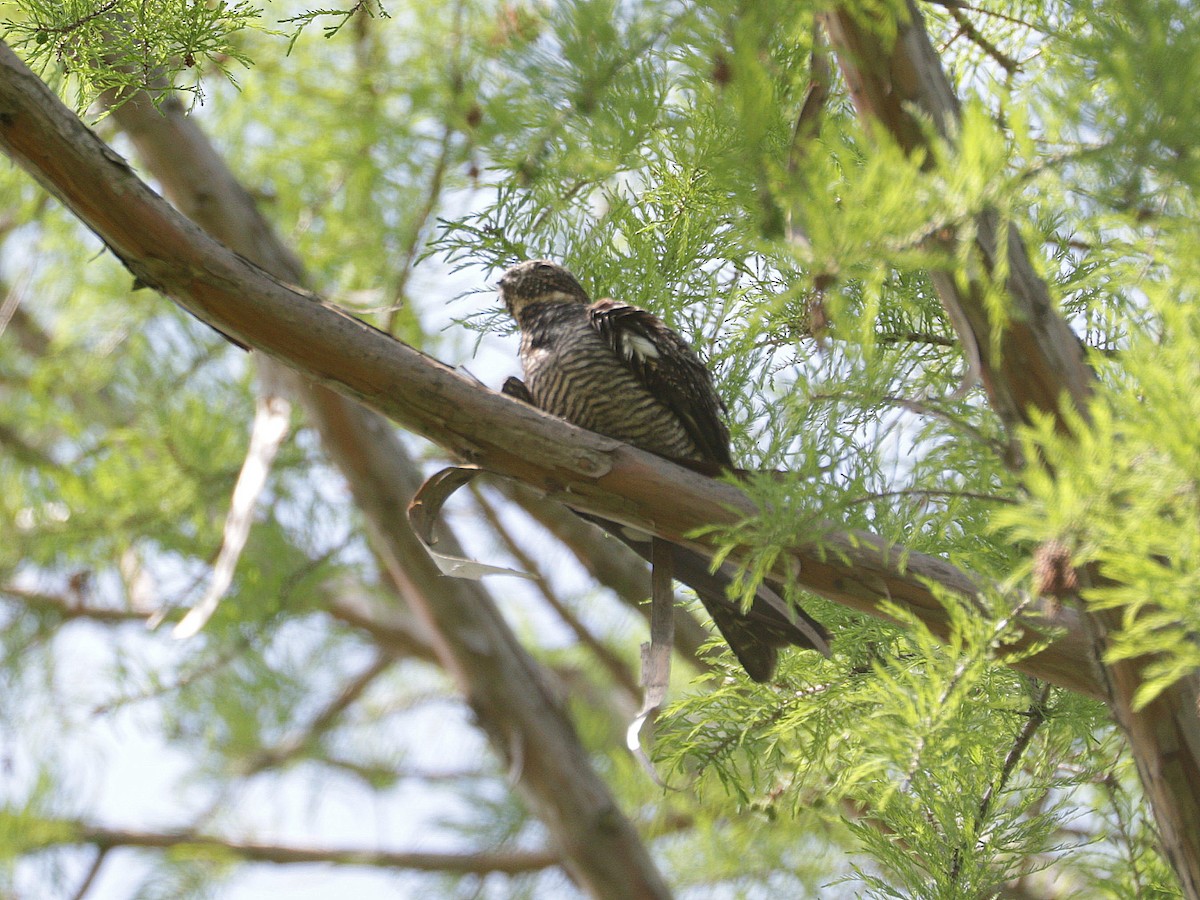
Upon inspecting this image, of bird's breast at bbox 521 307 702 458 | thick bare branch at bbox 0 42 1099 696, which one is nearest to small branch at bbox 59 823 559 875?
bird's breast at bbox 521 307 702 458

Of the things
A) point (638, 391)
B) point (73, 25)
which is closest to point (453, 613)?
point (638, 391)

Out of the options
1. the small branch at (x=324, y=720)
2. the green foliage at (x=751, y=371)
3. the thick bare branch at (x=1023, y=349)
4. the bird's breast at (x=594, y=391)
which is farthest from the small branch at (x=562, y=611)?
the thick bare branch at (x=1023, y=349)

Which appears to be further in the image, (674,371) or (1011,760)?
Result: (674,371)

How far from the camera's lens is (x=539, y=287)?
1.92 m

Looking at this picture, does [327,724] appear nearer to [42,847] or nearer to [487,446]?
[42,847]

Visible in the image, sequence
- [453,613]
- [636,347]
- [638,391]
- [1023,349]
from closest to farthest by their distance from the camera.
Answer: [1023,349] → [636,347] → [638,391] → [453,613]

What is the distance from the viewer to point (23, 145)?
130 centimetres

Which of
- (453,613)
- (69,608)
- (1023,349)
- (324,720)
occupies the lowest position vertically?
(1023,349)

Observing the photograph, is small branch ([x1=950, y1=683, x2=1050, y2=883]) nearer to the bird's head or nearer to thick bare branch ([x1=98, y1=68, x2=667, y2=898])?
the bird's head

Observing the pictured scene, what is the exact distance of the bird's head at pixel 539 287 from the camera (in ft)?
6.15

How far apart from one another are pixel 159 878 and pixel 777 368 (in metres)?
3.23

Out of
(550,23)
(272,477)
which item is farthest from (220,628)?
(550,23)

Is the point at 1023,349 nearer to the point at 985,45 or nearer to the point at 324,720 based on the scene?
the point at 985,45

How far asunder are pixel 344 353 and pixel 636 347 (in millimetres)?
481
